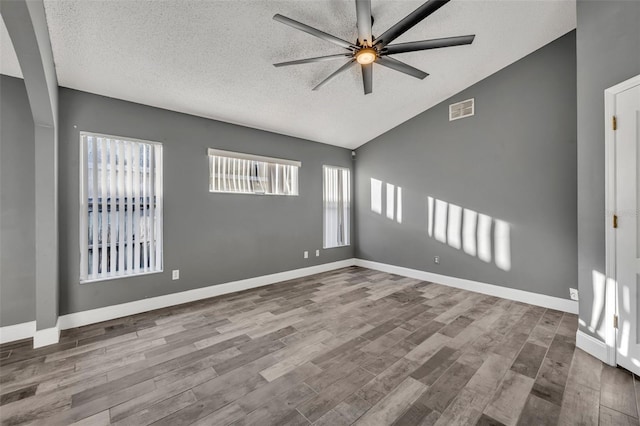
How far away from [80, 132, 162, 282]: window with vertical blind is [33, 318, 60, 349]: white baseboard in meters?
0.59

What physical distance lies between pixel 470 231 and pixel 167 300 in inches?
180

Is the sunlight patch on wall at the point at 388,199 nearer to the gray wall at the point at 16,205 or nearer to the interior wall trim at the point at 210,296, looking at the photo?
the interior wall trim at the point at 210,296

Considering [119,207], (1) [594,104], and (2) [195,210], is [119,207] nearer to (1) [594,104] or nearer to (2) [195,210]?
(2) [195,210]

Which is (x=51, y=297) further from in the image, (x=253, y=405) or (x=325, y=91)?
(x=325, y=91)

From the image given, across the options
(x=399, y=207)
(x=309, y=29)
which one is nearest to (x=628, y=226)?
(x=309, y=29)

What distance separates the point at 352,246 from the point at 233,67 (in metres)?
4.25

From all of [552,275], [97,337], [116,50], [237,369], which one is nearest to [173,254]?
[97,337]

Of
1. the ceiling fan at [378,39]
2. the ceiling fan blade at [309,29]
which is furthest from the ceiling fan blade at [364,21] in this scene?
the ceiling fan blade at [309,29]

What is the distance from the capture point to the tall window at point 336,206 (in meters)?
5.61

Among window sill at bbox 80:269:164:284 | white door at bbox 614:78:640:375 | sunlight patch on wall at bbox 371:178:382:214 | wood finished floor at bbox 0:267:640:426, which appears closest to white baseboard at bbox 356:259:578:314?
wood finished floor at bbox 0:267:640:426

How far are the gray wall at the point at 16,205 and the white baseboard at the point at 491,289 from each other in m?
5.14

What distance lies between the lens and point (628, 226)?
6.77ft

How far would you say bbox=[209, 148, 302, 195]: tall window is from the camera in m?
4.06

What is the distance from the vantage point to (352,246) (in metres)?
6.04
